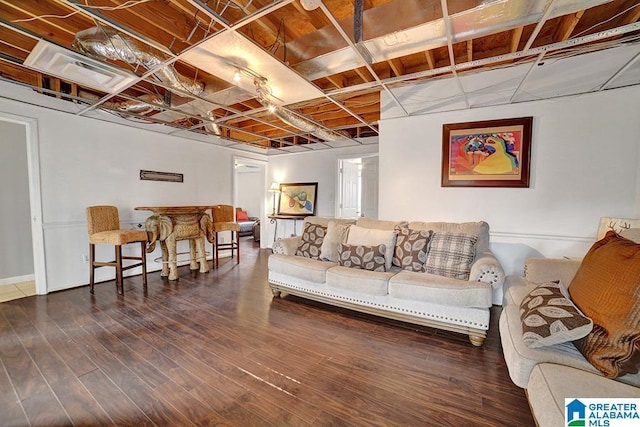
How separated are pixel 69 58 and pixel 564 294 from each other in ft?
13.0

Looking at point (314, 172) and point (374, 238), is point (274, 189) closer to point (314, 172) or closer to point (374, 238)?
point (314, 172)

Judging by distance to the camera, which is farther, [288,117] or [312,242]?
[288,117]

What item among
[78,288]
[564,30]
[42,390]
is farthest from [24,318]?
[564,30]

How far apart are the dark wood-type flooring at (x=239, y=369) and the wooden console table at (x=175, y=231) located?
107cm

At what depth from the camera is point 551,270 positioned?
213 centimetres

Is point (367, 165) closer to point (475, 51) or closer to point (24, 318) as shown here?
point (475, 51)

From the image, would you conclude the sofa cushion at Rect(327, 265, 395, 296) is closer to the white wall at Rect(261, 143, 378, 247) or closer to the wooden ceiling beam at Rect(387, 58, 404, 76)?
the wooden ceiling beam at Rect(387, 58, 404, 76)

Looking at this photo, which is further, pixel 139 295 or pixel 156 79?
pixel 139 295

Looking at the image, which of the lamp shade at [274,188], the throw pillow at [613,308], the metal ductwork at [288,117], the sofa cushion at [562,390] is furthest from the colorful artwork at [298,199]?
the sofa cushion at [562,390]

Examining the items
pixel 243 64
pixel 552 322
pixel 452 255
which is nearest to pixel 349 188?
pixel 452 255

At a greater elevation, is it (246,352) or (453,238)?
(453,238)

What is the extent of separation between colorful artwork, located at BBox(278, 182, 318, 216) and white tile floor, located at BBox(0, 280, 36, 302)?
422 cm

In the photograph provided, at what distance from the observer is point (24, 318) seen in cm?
265

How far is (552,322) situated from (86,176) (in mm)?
5169
